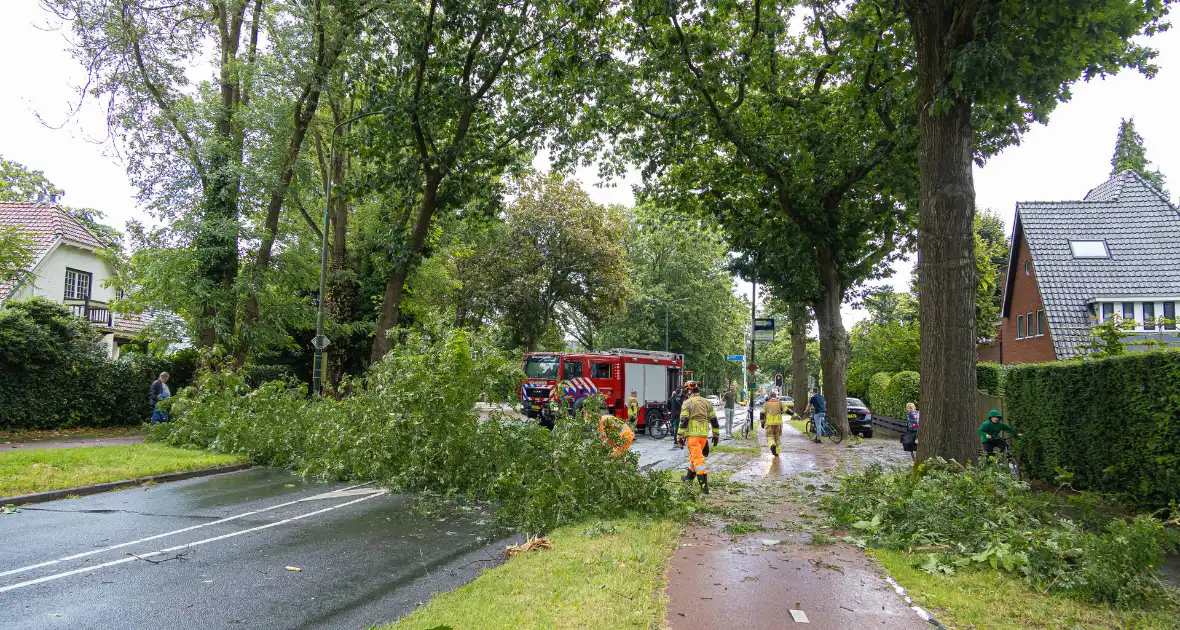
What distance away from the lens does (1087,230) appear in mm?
29844

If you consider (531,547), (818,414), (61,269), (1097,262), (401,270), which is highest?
(1097,262)

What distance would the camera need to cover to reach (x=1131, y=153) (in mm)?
58188

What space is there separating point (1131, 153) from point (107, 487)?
72.3 metres

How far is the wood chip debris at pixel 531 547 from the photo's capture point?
688cm

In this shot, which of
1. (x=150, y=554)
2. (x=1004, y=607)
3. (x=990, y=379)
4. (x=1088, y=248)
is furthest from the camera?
(x=1088, y=248)

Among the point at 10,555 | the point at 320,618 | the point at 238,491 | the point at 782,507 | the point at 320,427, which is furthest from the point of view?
the point at 320,427

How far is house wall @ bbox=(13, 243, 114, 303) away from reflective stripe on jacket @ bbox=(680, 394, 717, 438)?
2608 centimetres

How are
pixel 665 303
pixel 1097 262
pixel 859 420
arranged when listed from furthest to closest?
pixel 665 303
pixel 1097 262
pixel 859 420

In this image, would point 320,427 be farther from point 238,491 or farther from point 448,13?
point 448,13

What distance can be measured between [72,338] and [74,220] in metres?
16.1

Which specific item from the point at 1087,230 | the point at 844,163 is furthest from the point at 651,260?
the point at 844,163

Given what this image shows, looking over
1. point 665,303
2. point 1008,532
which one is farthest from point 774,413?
point 665,303

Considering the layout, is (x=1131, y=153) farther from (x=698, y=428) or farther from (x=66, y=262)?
(x=66, y=262)

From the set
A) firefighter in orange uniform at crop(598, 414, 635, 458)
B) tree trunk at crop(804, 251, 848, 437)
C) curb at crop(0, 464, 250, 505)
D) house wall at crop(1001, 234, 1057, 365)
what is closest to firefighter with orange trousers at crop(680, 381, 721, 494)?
firefighter in orange uniform at crop(598, 414, 635, 458)
